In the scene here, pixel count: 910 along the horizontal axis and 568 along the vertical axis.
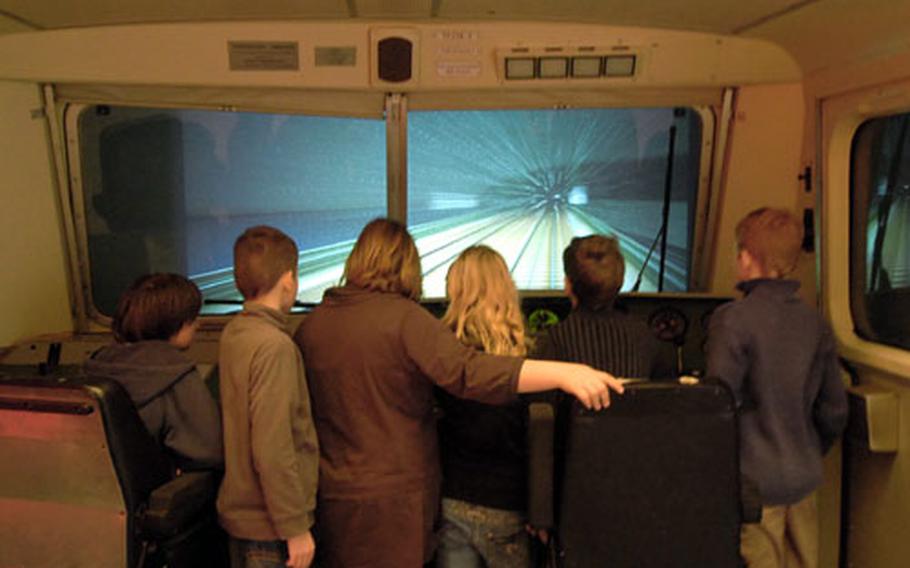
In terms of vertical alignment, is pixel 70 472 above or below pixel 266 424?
below

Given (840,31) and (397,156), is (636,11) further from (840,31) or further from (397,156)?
(397,156)

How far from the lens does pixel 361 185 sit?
3.05 metres

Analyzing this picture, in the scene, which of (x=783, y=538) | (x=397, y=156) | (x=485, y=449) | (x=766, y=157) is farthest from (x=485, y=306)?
(x=766, y=157)

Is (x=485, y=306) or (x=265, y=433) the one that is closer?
(x=265, y=433)

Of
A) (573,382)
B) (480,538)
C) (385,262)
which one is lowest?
(480,538)

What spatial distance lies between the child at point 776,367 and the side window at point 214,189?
1750 millimetres

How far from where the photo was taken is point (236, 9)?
2.55m

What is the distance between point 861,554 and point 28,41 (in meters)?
3.82

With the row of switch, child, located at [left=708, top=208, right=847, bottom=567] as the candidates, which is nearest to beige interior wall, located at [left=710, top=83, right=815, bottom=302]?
the row of switch

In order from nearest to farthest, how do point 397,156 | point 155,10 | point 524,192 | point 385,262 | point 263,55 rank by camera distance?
1. point 385,262
2. point 155,10
3. point 263,55
4. point 397,156
5. point 524,192

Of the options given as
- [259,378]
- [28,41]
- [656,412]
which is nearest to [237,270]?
[259,378]

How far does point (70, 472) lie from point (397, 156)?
1.89 metres

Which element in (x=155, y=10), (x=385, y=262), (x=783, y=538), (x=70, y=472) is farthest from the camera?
(x=155, y=10)

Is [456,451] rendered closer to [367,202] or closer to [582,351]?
[582,351]
